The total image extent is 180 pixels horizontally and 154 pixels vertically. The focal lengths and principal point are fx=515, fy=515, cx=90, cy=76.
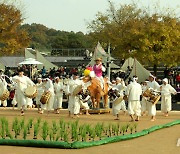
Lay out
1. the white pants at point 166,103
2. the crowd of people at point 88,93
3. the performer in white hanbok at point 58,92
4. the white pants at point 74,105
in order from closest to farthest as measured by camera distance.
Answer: the crowd of people at point 88,93
the white pants at point 74,105
the white pants at point 166,103
the performer in white hanbok at point 58,92

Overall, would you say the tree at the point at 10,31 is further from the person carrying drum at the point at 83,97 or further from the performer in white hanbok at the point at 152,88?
the performer in white hanbok at the point at 152,88

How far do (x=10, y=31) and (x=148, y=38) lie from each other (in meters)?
13.7

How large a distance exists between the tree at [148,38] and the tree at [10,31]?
7.66m

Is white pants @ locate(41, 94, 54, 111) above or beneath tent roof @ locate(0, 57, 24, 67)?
beneath

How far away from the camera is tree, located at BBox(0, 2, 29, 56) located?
4494cm

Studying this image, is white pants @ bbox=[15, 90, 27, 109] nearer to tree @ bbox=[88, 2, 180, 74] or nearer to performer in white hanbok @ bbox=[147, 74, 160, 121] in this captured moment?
performer in white hanbok @ bbox=[147, 74, 160, 121]

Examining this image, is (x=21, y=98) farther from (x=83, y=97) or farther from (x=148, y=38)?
(x=148, y=38)

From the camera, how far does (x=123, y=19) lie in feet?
164

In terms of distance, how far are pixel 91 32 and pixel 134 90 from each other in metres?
33.2

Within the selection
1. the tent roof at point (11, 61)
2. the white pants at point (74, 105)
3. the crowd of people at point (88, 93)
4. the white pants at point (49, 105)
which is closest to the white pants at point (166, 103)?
the crowd of people at point (88, 93)

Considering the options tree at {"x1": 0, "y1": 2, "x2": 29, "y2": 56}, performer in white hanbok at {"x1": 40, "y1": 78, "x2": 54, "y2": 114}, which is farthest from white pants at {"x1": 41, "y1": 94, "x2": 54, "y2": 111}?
tree at {"x1": 0, "y1": 2, "x2": 29, "y2": 56}

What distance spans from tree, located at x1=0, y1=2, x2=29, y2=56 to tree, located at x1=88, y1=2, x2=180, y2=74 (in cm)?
766

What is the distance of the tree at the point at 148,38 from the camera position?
3750 cm

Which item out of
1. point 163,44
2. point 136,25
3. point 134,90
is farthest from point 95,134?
point 136,25
